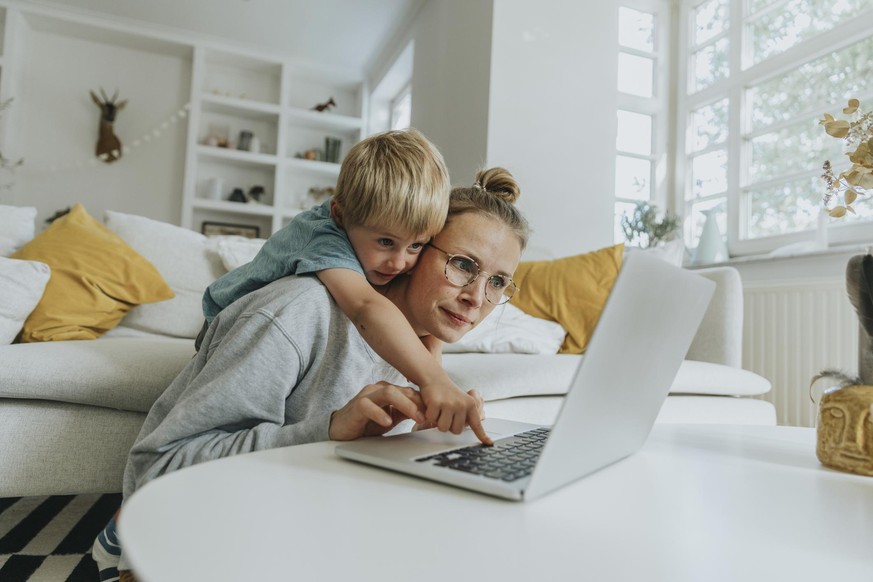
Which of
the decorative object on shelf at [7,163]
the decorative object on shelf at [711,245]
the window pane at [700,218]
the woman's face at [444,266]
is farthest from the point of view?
the decorative object on shelf at [7,163]

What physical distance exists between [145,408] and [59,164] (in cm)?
458

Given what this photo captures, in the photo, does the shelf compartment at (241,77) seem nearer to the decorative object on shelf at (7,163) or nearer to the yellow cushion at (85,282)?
the decorative object on shelf at (7,163)

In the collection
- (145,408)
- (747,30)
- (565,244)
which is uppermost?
(747,30)

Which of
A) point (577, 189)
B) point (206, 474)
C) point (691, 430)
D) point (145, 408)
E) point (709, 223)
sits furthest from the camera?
point (577, 189)

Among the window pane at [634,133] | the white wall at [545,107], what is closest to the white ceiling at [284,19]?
the white wall at [545,107]

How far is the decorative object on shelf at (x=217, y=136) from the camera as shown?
526 centimetres

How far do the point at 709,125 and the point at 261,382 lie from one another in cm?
392

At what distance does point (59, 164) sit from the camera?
4.97 meters

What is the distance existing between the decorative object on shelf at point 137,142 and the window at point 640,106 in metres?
3.60

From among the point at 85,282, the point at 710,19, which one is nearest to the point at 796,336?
the point at 710,19

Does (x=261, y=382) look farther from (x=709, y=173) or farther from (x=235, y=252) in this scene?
(x=709, y=173)

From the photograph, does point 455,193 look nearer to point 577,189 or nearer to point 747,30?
point 577,189

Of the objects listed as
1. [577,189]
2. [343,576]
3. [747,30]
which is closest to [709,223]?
[577,189]

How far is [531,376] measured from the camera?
156 centimetres
